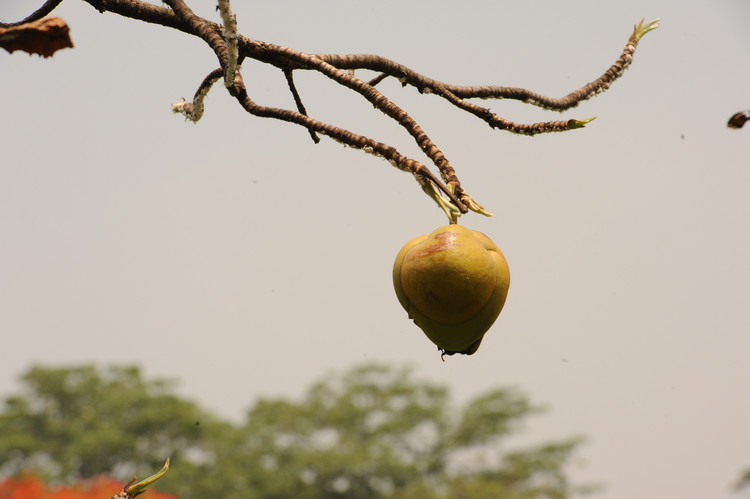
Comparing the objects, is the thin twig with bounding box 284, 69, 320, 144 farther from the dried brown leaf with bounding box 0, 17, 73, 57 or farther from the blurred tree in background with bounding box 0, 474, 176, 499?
the blurred tree in background with bounding box 0, 474, 176, 499

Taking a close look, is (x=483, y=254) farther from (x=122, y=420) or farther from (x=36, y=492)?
(x=122, y=420)

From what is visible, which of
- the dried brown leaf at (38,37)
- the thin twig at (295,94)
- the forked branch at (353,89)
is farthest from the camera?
the thin twig at (295,94)

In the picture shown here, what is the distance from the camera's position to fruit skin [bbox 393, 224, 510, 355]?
1233mm

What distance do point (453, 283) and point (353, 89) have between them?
1.24 ft

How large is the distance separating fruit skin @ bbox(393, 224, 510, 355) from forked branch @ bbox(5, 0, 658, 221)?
6 centimetres

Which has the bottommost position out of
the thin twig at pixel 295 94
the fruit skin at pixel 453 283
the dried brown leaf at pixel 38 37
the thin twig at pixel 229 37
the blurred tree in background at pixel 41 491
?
the fruit skin at pixel 453 283

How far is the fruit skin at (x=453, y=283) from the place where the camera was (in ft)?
4.05

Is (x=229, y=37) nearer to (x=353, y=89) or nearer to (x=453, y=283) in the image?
(x=353, y=89)

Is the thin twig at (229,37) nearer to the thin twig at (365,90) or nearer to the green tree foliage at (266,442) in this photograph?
the thin twig at (365,90)

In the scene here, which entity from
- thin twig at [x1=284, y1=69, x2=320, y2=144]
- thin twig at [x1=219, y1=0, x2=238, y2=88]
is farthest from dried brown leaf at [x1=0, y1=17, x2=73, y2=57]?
thin twig at [x1=284, y1=69, x2=320, y2=144]

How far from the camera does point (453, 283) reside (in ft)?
4.05

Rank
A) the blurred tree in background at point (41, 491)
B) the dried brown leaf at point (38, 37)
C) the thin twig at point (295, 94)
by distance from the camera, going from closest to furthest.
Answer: the dried brown leaf at point (38, 37) → the thin twig at point (295, 94) → the blurred tree in background at point (41, 491)

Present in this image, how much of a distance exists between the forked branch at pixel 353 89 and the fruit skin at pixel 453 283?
0.06 metres

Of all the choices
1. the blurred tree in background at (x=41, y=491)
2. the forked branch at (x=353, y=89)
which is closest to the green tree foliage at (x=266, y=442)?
the blurred tree in background at (x=41, y=491)
